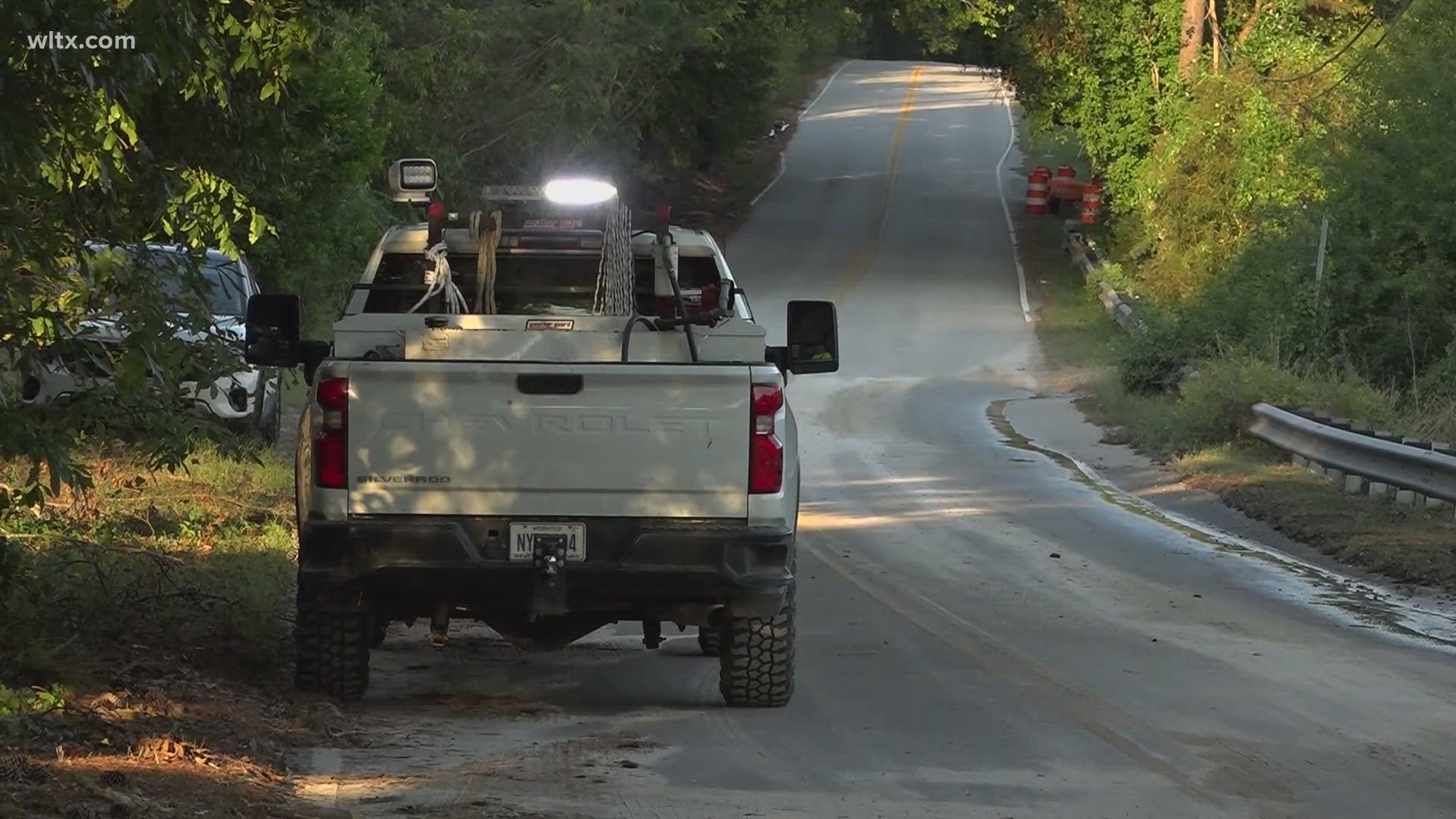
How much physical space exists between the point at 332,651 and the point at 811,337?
2575 mm

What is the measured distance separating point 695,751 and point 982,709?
1.50m

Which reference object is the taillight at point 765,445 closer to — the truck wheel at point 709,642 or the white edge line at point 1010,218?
the truck wheel at point 709,642

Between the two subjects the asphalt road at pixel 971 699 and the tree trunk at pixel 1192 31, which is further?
the tree trunk at pixel 1192 31

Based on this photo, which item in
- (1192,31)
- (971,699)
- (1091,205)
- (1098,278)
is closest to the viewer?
(971,699)

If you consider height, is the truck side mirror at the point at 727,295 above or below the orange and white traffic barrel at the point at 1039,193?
below

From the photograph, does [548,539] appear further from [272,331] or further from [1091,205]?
[1091,205]

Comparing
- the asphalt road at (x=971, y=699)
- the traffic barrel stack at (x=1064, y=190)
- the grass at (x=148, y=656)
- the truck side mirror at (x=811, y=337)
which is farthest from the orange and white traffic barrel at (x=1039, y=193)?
the truck side mirror at (x=811, y=337)

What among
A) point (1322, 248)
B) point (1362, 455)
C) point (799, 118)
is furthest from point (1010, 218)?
point (1362, 455)

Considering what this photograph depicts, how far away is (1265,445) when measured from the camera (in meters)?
19.6

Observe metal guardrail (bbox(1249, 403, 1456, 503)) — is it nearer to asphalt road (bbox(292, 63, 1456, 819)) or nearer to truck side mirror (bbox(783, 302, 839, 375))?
asphalt road (bbox(292, 63, 1456, 819))

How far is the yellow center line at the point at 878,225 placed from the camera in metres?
41.1

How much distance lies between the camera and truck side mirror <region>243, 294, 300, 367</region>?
9.27 metres

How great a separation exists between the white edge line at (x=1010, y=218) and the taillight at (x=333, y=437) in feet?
94.7

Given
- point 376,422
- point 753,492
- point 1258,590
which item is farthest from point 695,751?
point 1258,590
